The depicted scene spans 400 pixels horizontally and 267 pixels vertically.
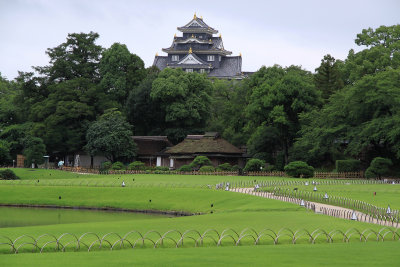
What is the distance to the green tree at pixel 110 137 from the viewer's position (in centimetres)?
7131

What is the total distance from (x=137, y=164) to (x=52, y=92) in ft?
57.1

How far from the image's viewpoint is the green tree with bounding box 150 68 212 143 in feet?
250

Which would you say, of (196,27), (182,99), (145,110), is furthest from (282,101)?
(196,27)

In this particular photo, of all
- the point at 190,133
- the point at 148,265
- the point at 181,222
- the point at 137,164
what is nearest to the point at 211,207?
the point at 181,222

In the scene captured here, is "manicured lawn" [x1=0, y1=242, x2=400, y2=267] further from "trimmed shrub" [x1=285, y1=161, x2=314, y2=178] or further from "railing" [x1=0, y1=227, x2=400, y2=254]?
"trimmed shrub" [x1=285, y1=161, x2=314, y2=178]

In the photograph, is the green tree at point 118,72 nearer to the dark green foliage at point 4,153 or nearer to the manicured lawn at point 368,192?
the dark green foliage at point 4,153

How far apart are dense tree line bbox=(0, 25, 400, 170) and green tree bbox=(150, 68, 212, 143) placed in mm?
138

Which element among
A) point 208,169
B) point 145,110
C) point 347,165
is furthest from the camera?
point 145,110

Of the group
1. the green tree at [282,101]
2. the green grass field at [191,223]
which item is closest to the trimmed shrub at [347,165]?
the green tree at [282,101]

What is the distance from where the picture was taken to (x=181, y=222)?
102 ft

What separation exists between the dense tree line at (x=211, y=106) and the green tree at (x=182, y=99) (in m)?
0.14

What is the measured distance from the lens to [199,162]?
68438 millimetres

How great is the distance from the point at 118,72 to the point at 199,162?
67.5ft

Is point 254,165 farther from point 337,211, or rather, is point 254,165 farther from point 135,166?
point 337,211
